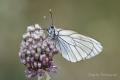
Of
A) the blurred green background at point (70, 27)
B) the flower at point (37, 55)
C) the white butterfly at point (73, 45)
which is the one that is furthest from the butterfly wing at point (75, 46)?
the blurred green background at point (70, 27)

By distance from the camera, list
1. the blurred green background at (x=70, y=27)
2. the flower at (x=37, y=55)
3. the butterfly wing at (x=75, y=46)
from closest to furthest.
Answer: the flower at (x=37, y=55), the butterfly wing at (x=75, y=46), the blurred green background at (x=70, y=27)

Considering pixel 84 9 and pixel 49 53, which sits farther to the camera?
pixel 84 9

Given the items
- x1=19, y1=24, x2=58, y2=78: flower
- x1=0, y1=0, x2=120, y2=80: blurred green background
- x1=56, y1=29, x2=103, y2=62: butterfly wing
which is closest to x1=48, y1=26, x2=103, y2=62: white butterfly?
x1=56, y1=29, x2=103, y2=62: butterfly wing

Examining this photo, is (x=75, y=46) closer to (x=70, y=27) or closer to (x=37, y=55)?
(x=37, y=55)

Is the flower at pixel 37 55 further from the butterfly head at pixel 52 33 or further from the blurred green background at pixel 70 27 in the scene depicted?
the blurred green background at pixel 70 27

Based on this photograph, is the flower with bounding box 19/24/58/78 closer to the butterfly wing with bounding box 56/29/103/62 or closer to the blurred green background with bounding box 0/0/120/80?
the butterfly wing with bounding box 56/29/103/62

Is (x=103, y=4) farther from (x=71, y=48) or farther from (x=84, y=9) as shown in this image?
(x=71, y=48)
